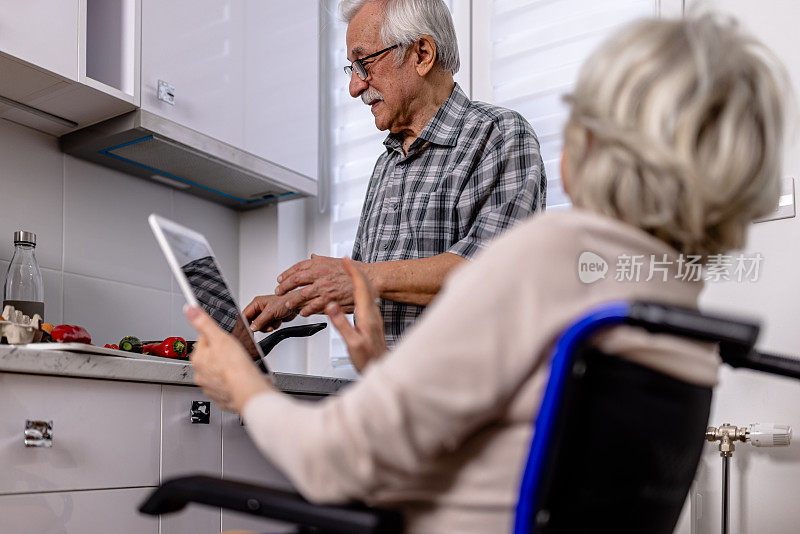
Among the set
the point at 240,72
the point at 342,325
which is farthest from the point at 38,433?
the point at 240,72

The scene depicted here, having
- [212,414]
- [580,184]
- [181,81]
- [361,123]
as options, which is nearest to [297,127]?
[361,123]

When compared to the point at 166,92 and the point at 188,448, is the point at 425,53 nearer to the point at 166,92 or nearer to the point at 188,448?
the point at 166,92

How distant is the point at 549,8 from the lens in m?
2.29

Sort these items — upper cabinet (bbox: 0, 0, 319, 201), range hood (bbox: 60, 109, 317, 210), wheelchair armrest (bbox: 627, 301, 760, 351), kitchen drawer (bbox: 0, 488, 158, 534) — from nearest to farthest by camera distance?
1. wheelchair armrest (bbox: 627, 301, 760, 351)
2. kitchen drawer (bbox: 0, 488, 158, 534)
3. upper cabinet (bbox: 0, 0, 319, 201)
4. range hood (bbox: 60, 109, 317, 210)

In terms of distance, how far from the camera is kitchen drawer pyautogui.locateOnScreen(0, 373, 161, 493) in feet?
4.20

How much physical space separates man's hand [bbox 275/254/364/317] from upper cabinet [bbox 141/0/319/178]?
70cm

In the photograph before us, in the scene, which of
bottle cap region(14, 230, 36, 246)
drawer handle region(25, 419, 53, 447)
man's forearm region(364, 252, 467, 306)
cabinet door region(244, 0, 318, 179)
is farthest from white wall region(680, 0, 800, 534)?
bottle cap region(14, 230, 36, 246)

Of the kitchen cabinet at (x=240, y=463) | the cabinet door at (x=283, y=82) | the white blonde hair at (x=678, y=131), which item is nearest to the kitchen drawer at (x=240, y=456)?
the kitchen cabinet at (x=240, y=463)

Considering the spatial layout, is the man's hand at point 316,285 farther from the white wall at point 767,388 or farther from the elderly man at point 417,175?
the white wall at point 767,388

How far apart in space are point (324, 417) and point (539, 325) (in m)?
0.19

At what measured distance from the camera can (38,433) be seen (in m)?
1.31

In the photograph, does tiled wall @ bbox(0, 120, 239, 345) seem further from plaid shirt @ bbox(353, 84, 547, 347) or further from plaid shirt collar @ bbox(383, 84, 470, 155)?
plaid shirt collar @ bbox(383, 84, 470, 155)

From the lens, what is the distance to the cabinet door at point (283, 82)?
2348 mm

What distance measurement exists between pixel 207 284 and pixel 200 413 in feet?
2.19
